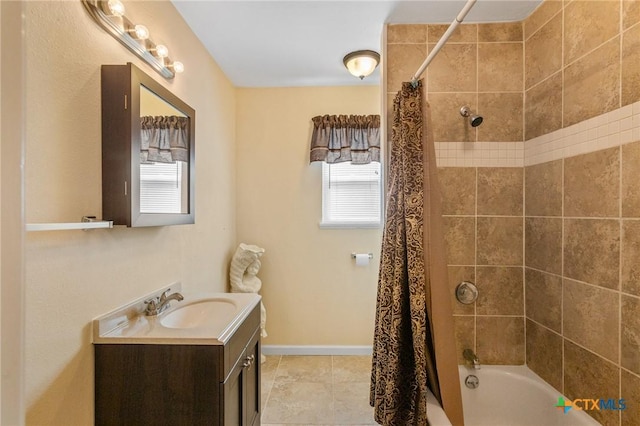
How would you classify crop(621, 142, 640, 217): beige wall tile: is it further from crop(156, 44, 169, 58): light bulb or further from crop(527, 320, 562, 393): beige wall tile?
crop(156, 44, 169, 58): light bulb

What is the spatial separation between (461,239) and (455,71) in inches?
40.1

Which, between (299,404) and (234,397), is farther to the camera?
(299,404)

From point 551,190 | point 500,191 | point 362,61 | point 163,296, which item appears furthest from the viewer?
point 362,61

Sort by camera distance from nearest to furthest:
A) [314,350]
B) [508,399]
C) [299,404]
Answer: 1. [508,399]
2. [299,404]
3. [314,350]

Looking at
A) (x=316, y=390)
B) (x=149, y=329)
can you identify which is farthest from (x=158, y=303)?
(x=316, y=390)

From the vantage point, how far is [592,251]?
1275 millimetres

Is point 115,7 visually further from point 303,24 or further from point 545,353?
point 545,353

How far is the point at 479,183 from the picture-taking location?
173cm

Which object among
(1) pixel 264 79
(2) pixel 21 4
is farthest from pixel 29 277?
(1) pixel 264 79

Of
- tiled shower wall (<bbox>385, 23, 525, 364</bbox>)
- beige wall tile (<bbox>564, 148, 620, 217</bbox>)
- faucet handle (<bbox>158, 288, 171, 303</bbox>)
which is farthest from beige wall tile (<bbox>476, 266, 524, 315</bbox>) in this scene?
faucet handle (<bbox>158, 288, 171, 303</bbox>)

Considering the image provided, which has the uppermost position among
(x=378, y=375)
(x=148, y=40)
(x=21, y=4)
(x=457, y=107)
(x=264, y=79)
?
(x=264, y=79)

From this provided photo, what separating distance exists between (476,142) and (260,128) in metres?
1.82

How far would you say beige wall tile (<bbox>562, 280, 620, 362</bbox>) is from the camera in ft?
3.89

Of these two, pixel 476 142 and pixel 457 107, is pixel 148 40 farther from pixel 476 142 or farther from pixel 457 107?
pixel 476 142
